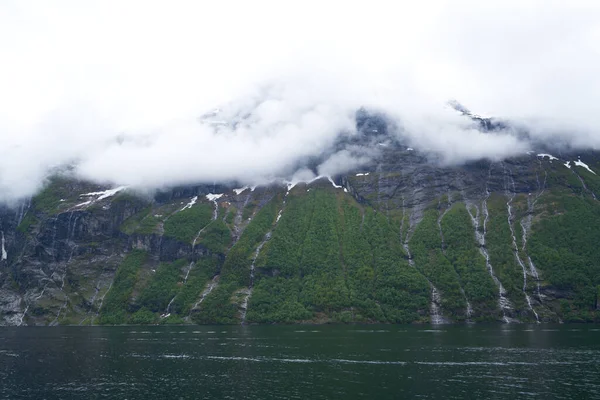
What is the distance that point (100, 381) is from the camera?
232 ft

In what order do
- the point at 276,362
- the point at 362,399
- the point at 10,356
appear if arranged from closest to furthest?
the point at 362,399 < the point at 276,362 < the point at 10,356

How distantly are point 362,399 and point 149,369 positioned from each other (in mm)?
41919

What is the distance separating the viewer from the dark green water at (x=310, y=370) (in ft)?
201

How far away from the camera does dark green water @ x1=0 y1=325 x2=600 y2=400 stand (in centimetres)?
6141

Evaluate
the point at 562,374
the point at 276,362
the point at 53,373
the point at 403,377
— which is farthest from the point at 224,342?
the point at 562,374

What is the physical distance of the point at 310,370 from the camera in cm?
7794

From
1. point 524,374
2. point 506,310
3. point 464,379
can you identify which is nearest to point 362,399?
point 464,379

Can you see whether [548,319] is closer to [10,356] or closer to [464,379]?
[464,379]

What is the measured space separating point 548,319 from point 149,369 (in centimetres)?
17002

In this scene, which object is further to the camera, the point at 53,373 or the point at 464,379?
the point at 53,373

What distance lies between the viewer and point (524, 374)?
230 ft

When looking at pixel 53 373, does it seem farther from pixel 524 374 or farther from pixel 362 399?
pixel 524 374

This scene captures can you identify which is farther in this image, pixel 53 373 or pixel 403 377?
pixel 53 373

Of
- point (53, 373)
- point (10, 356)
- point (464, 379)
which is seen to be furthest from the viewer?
point (10, 356)
